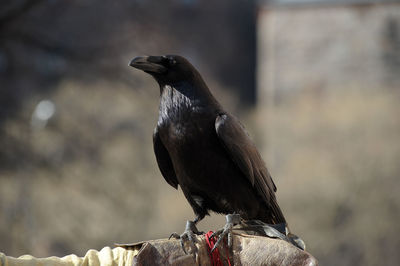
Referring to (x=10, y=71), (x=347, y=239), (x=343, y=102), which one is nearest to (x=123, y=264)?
(x=10, y=71)

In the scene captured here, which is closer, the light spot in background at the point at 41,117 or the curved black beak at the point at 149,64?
the curved black beak at the point at 149,64

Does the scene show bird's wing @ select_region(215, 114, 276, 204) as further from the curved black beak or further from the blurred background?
the blurred background

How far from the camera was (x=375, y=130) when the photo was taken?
24797mm

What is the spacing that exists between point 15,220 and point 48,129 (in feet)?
8.37

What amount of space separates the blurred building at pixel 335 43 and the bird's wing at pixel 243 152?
83.3 feet

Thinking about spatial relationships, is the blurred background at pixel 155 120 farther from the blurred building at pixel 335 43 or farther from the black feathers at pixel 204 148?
the black feathers at pixel 204 148

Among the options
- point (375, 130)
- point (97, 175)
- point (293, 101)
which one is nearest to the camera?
point (97, 175)

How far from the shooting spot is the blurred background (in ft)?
49.4

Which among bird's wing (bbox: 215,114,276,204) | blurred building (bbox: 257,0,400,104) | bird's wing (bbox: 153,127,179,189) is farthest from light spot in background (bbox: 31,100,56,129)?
blurred building (bbox: 257,0,400,104)

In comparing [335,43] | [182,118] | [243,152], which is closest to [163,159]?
[182,118]

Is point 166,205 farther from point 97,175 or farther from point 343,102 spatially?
point 343,102

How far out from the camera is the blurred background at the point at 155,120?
1505cm

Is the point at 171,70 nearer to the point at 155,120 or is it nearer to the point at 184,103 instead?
the point at 184,103

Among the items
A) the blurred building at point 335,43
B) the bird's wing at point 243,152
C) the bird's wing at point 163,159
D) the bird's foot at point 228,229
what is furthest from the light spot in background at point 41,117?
the blurred building at point 335,43
